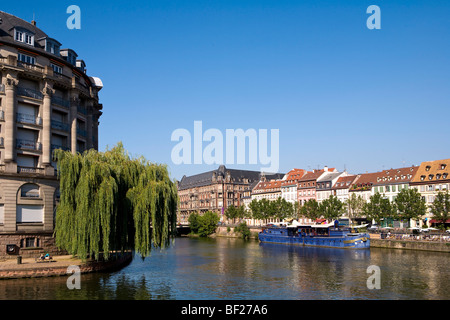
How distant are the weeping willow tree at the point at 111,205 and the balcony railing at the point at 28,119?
30.5 ft

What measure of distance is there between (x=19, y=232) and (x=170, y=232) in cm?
1526

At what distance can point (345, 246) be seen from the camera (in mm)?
76000

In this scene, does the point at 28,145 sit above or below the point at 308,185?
above

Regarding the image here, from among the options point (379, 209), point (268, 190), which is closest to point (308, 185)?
point (268, 190)

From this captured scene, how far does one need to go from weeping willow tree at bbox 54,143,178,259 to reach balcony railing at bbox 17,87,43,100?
10828 millimetres

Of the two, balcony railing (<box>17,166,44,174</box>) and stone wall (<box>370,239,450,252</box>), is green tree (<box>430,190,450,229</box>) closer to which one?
stone wall (<box>370,239,450,252</box>)

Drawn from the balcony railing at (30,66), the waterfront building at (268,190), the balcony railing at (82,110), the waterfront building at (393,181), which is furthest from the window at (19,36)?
the waterfront building at (268,190)

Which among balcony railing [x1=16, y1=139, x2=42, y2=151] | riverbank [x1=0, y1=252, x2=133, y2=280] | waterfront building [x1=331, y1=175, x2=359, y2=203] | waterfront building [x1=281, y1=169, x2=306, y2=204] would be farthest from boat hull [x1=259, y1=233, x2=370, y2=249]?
balcony railing [x1=16, y1=139, x2=42, y2=151]

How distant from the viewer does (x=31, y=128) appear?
153ft

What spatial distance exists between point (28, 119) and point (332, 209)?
232ft

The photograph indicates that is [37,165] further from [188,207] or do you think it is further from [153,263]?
[188,207]

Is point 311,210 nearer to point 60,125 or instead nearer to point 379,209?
point 379,209

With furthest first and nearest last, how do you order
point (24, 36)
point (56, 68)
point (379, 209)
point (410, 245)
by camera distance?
point (379, 209)
point (410, 245)
point (56, 68)
point (24, 36)

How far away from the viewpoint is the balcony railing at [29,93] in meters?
46.2
